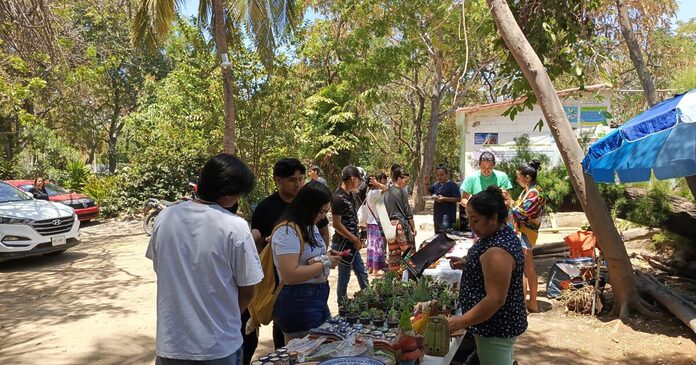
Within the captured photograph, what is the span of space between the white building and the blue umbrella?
8958 millimetres

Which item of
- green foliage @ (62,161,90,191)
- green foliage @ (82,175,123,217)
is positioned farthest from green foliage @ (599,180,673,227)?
green foliage @ (62,161,90,191)

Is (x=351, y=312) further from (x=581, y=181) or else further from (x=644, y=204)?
(x=644, y=204)

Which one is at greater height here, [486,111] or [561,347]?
[486,111]

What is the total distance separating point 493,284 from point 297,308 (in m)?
1.22

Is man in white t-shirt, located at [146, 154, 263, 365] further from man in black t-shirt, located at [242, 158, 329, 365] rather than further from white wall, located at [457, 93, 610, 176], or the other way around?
white wall, located at [457, 93, 610, 176]

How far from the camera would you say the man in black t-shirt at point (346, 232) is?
5504mm

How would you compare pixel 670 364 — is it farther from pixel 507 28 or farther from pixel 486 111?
pixel 486 111

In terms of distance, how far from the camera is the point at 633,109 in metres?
23.8

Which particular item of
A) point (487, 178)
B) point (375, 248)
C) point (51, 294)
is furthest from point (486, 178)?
point (51, 294)

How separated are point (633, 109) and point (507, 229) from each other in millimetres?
→ 24744

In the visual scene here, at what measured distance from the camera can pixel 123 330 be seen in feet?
18.8

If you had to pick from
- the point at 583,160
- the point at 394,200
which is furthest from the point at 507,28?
the point at 394,200

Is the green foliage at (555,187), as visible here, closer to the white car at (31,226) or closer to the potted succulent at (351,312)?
the potted succulent at (351,312)

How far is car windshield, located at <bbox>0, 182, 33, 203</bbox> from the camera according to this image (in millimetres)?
9516
